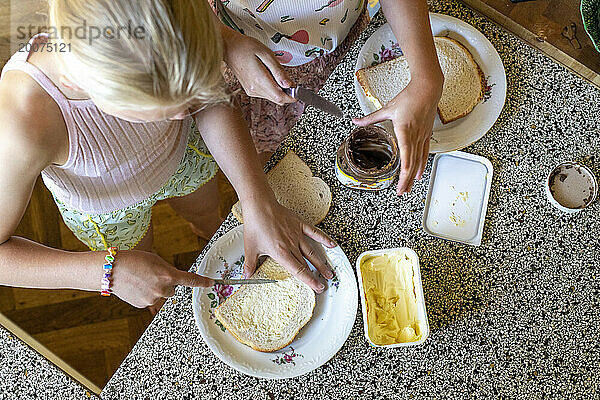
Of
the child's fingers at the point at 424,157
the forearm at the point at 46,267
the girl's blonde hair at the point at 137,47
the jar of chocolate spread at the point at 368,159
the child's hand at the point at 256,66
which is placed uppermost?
the girl's blonde hair at the point at 137,47

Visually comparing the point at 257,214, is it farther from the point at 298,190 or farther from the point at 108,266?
the point at 108,266

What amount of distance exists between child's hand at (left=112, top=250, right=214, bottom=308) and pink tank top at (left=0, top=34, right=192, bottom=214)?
15 centimetres

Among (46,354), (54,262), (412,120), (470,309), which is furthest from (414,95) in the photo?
(46,354)

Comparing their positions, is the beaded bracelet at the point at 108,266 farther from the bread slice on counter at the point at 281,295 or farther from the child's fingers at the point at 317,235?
the child's fingers at the point at 317,235

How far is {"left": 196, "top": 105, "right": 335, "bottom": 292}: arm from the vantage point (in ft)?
3.04

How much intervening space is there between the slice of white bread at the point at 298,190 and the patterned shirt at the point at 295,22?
0.28m

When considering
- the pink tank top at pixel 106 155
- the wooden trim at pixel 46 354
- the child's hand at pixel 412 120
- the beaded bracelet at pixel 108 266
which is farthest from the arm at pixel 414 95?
the wooden trim at pixel 46 354

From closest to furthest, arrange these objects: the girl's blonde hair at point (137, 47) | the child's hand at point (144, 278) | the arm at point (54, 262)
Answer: the girl's blonde hair at point (137, 47)
the arm at point (54, 262)
the child's hand at point (144, 278)

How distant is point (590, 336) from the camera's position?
0.93 m

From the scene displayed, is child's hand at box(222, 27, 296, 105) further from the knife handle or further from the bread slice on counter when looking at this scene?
the bread slice on counter

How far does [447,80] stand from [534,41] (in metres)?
0.20

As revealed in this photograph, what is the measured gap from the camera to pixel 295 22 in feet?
3.54

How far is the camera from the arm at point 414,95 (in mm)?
933

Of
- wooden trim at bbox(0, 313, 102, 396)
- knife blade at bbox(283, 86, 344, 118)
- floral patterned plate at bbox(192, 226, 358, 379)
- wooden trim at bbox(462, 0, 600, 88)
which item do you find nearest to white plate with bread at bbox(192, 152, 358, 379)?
floral patterned plate at bbox(192, 226, 358, 379)
